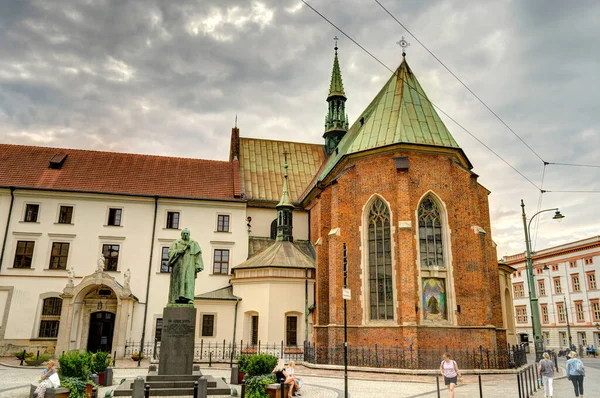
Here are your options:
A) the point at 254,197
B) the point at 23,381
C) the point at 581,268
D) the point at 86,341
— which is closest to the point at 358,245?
the point at 254,197

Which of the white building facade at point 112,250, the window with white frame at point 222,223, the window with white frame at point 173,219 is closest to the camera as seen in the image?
the white building facade at point 112,250

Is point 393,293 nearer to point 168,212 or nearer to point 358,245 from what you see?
point 358,245

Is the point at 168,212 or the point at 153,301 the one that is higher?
the point at 168,212

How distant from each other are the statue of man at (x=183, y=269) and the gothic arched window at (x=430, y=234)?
12480 mm

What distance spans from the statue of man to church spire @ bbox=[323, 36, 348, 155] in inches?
1072

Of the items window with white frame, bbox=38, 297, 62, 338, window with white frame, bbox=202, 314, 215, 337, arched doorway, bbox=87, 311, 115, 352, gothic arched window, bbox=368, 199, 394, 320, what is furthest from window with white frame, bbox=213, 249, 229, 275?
gothic arched window, bbox=368, 199, 394, 320

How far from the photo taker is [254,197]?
114ft

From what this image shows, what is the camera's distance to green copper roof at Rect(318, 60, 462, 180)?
24000mm

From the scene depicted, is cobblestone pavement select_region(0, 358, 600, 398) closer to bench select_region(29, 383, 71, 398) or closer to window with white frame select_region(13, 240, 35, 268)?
bench select_region(29, 383, 71, 398)

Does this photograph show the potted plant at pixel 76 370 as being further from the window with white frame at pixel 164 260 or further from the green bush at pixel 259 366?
the window with white frame at pixel 164 260

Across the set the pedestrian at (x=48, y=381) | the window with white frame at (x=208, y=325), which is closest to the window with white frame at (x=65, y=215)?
the window with white frame at (x=208, y=325)

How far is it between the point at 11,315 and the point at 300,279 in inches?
697

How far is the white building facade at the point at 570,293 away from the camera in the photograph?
49719mm

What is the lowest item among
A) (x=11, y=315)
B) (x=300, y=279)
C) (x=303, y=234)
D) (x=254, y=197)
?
(x=11, y=315)
